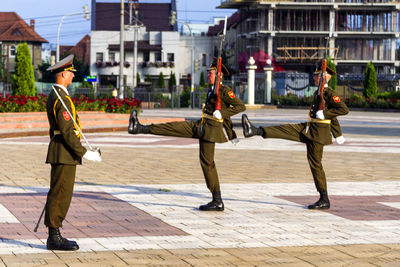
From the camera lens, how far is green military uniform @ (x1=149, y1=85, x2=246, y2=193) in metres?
9.66

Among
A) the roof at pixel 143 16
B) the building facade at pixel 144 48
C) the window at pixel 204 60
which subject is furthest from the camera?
the roof at pixel 143 16

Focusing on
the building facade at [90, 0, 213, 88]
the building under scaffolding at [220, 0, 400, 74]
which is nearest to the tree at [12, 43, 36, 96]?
the building under scaffolding at [220, 0, 400, 74]

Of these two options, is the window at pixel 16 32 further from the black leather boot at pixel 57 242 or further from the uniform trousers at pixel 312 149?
the black leather boot at pixel 57 242

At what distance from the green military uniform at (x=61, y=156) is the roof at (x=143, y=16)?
8999cm

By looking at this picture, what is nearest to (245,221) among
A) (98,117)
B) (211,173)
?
(211,173)

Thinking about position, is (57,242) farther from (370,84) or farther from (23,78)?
(370,84)

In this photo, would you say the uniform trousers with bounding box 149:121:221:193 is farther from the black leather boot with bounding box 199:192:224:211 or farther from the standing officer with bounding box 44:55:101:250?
the standing officer with bounding box 44:55:101:250

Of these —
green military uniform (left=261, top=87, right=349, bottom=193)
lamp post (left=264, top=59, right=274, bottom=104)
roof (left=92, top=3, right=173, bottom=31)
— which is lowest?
lamp post (left=264, top=59, right=274, bottom=104)

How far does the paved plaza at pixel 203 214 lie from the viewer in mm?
7102

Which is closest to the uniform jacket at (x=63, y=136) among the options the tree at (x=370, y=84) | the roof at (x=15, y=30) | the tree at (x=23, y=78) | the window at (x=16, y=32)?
the tree at (x=23, y=78)

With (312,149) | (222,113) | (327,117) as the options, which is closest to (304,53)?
(327,117)

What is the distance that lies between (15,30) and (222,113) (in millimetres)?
95957

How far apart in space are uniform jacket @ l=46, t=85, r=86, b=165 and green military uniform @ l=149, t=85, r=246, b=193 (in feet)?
7.96

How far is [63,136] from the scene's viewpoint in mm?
7246
